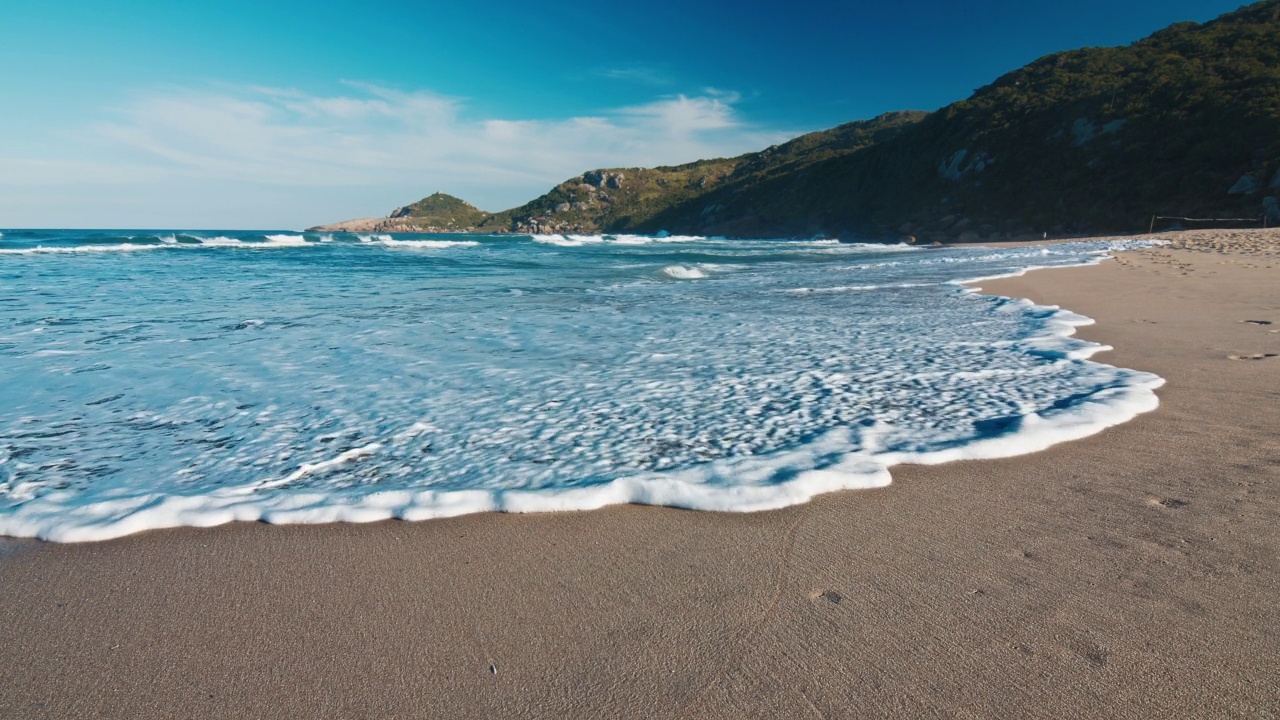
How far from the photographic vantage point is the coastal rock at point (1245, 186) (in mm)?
30688

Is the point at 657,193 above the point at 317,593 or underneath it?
above

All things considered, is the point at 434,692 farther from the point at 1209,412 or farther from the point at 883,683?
the point at 1209,412

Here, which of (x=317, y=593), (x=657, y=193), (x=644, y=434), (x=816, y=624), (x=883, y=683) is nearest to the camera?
(x=883, y=683)

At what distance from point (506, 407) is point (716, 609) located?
2392 mm

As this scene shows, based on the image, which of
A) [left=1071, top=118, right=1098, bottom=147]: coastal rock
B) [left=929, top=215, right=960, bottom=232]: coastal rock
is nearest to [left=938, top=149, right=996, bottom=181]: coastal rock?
[left=1071, top=118, right=1098, bottom=147]: coastal rock

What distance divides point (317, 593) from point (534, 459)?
122 centimetres

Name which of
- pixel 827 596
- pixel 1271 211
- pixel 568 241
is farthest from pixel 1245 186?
pixel 568 241

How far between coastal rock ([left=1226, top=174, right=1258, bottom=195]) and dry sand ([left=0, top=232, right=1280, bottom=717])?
131 feet

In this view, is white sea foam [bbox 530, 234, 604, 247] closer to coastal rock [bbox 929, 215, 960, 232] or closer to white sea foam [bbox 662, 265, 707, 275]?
coastal rock [bbox 929, 215, 960, 232]

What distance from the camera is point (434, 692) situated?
157 centimetres

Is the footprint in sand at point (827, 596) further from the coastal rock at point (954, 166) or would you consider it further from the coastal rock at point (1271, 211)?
the coastal rock at point (954, 166)

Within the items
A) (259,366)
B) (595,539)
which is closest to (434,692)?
(595,539)

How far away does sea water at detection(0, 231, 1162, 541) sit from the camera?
8.88ft

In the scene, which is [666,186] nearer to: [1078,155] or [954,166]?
[954,166]
